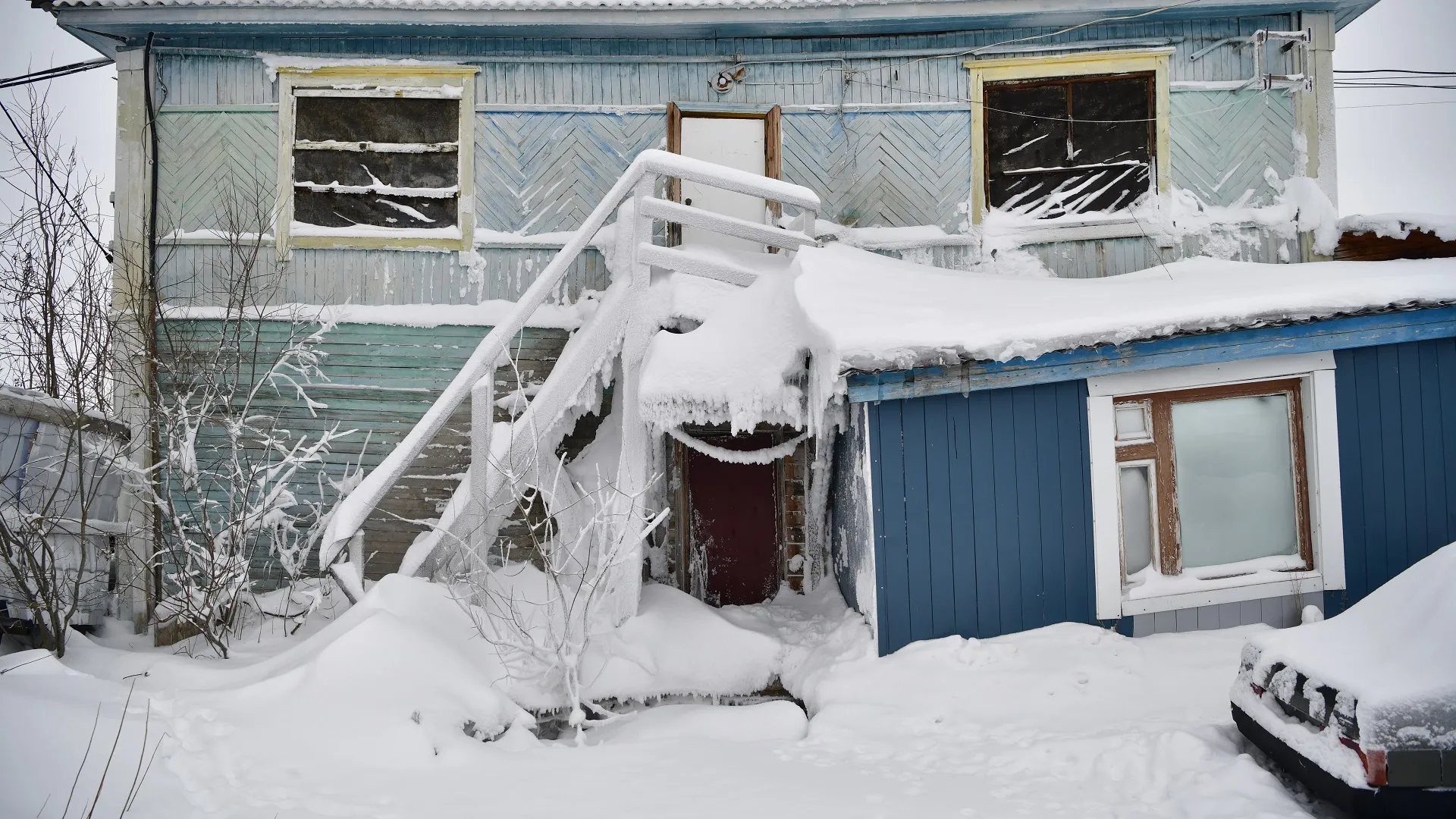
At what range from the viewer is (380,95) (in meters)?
7.99

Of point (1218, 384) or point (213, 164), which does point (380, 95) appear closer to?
point (213, 164)

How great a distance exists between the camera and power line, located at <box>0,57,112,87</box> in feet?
25.4

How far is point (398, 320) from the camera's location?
780 cm

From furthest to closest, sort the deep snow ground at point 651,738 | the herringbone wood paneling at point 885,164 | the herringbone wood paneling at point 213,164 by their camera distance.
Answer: the herringbone wood paneling at point 885,164 < the herringbone wood paneling at point 213,164 < the deep snow ground at point 651,738

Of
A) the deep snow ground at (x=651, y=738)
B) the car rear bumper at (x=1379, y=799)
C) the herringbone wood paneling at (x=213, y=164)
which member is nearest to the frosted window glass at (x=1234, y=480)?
the deep snow ground at (x=651, y=738)

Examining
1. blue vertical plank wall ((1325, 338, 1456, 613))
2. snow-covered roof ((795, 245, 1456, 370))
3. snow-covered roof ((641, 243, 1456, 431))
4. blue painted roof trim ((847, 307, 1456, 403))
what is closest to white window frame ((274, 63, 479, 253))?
snow-covered roof ((641, 243, 1456, 431))

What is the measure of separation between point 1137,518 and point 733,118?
16.7 ft

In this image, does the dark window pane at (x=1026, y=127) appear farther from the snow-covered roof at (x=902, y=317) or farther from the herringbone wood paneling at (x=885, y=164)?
the snow-covered roof at (x=902, y=317)

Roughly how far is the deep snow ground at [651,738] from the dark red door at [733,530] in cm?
239

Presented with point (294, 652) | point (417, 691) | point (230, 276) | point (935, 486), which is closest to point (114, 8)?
point (230, 276)

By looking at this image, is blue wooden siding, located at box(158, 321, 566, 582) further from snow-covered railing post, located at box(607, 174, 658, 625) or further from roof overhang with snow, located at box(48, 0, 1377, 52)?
roof overhang with snow, located at box(48, 0, 1377, 52)

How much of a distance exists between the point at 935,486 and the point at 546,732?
10.1 feet

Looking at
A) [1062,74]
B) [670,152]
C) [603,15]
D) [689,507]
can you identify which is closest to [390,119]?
[603,15]

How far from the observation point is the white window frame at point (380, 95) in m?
7.88
